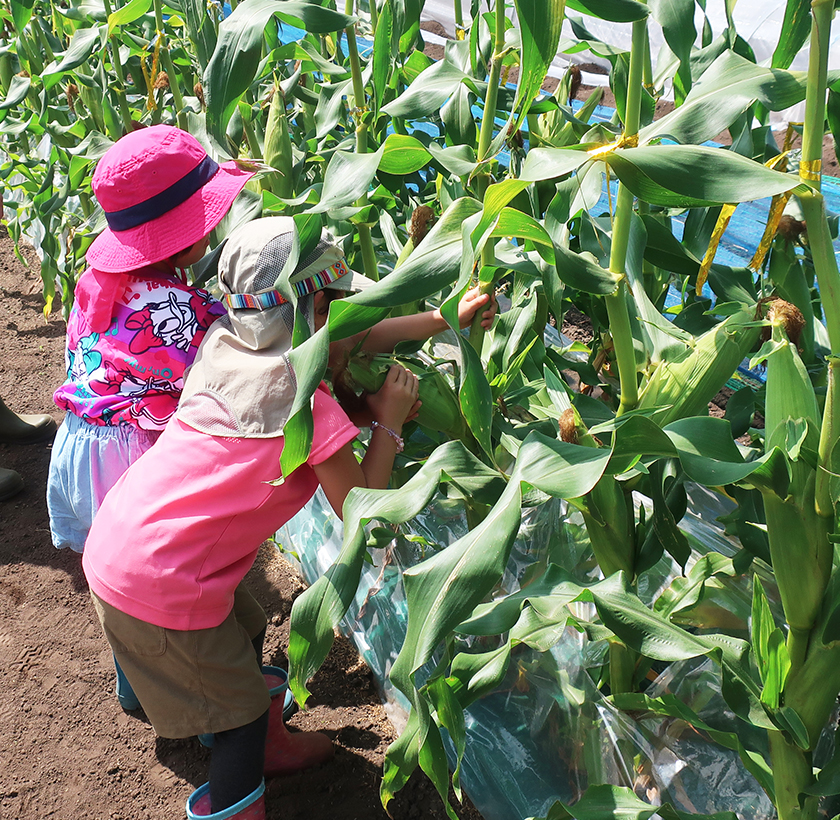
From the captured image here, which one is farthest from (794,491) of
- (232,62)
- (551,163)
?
(232,62)

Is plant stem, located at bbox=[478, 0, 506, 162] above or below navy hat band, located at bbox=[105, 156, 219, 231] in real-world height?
above

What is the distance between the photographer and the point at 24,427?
8.05ft

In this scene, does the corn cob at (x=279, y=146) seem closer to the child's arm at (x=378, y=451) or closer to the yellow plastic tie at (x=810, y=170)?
the child's arm at (x=378, y=451)

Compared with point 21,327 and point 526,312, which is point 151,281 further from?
point 21,327

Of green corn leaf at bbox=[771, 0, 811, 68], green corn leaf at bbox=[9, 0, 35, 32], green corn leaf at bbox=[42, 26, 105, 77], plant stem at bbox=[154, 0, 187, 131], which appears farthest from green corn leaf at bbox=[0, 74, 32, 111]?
green corn leaf at bbox=[771, 0, 811, 68]

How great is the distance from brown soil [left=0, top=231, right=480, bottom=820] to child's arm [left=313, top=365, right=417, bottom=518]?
60 centimetres

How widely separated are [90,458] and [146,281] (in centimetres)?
35

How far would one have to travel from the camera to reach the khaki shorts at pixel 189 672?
48.6 inches

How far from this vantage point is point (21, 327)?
3.05 meters

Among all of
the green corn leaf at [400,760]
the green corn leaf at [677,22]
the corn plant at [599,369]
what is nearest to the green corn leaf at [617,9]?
the corn plant at [599,369]

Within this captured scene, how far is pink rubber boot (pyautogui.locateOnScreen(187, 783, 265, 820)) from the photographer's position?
1.31m

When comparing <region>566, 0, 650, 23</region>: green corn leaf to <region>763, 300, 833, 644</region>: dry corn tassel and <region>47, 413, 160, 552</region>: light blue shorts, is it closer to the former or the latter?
<region>763, 300, 833, 644</region>: dry corn tassel

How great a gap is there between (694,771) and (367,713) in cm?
74

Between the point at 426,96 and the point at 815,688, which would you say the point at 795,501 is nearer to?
the point at 815,688
